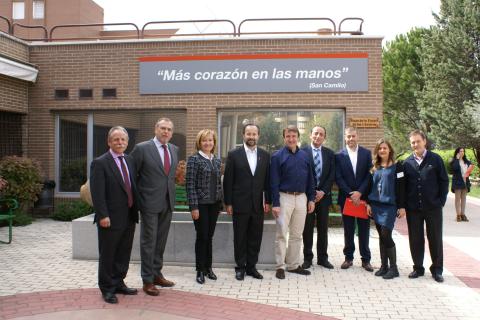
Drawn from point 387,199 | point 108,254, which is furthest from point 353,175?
point 108,254

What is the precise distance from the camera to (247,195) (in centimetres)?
585

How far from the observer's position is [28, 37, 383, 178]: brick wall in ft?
34.6

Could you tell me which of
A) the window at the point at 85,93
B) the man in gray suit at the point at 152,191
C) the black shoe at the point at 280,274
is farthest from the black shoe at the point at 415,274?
the window at the point at 85,93

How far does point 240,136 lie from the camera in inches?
437

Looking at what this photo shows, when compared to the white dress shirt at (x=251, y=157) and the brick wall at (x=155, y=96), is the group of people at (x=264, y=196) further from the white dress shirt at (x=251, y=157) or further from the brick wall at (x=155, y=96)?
the brick wall at (x=155, y=96)

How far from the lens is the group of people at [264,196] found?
5.25 meters

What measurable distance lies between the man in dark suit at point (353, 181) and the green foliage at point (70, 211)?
22.0 ft

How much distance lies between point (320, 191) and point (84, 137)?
7.38 m

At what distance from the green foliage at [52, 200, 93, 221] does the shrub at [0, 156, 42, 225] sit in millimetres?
646

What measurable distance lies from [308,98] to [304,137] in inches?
37.5

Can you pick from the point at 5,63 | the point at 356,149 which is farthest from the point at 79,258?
the point at 5,63

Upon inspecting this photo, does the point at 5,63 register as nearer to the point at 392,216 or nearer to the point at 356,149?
the point at 356,149

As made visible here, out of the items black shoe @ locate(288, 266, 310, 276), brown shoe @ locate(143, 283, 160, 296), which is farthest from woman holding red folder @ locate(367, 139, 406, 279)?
brown shoe @ locate(143, 283, 160, 296)

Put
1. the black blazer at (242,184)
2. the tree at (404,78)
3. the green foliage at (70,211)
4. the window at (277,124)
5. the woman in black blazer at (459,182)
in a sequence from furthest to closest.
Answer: the tree at (404,78) < the woman in black blazer at (459,182) < the green foliage at (70,211) < the window at (277,124) < the black blazer at (242,184)
